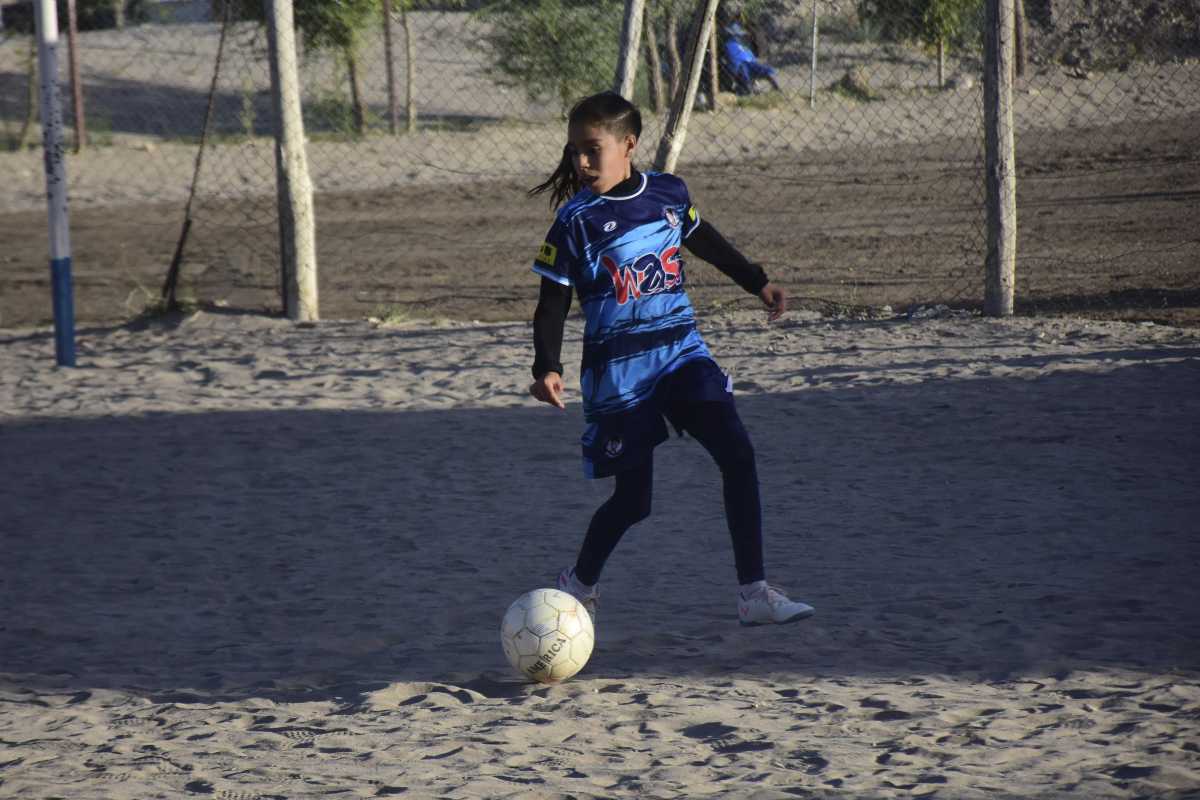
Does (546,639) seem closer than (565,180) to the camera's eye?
Yes

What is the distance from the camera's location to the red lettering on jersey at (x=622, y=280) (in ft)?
12.7

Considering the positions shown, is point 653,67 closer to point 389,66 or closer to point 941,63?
point 941,63

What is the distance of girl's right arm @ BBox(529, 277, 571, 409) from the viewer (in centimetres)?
379

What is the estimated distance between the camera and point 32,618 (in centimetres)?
443

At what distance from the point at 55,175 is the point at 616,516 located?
18.5 feet

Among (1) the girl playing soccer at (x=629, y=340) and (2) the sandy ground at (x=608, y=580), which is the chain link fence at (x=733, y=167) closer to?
(2) the sandy ground at (x=608, y=580)

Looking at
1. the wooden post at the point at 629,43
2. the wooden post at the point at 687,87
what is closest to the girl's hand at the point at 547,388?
the wooden post at the point at 687,87

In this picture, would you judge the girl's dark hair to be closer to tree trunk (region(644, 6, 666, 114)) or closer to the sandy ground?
the sandy ground

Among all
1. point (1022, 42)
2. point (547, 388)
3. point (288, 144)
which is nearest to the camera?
point (547, 388)

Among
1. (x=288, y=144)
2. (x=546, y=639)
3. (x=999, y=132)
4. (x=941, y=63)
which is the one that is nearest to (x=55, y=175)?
(x=288, y=144)

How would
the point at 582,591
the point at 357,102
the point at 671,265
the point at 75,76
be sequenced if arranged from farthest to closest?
1. the point at 357,102
2. the point at 75,76
3. the point at 582,591
4. the point at 671,265

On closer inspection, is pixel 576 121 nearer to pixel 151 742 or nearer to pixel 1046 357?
pixel 151 742

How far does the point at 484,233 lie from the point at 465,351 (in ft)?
16.8

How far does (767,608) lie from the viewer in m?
3.98
